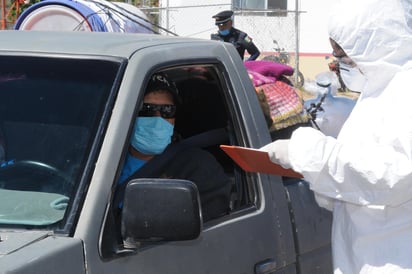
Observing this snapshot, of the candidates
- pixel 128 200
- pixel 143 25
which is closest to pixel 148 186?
pixel 128 200

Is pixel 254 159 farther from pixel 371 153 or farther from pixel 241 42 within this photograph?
pixel 241 42

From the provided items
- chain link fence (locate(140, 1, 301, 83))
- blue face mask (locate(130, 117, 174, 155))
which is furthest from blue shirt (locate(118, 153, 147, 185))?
chain link fence (locate(140, 1, 301, 83))

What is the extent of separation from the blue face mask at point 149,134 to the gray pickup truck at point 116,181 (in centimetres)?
8

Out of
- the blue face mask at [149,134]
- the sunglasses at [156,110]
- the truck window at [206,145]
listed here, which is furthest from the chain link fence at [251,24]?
the blue face mask at [149,134]

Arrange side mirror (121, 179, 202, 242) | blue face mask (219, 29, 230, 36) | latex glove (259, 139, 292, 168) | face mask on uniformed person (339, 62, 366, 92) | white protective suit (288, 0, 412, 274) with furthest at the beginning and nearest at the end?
blue face mask (219, 29, 230, 36), face mask on uniformed person (339, 62, 366, 92), latex glove (259, 139, 292, 168), white protective suit (288, 0, 412, 274), side mirror (121, 179, 202, 242)

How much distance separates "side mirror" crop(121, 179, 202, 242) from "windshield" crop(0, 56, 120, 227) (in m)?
0.21

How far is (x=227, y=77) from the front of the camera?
3385 millimetres

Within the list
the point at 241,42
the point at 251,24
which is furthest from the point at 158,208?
the point at 251,24

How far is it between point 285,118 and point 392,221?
1.31m

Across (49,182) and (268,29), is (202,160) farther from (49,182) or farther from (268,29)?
(268,29)

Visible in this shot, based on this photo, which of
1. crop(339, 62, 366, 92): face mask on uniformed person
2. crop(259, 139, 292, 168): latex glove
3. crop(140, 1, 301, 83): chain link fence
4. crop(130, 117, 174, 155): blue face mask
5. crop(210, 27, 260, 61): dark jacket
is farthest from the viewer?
crop(140, 1, 301, 83): chain link fence

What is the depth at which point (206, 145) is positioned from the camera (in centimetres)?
354

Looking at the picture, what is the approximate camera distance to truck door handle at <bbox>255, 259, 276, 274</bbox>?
10.3 feet

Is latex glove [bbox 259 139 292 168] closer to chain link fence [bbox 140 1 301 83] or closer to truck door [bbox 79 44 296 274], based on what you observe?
truck door [bbox 79 44 296 274]
